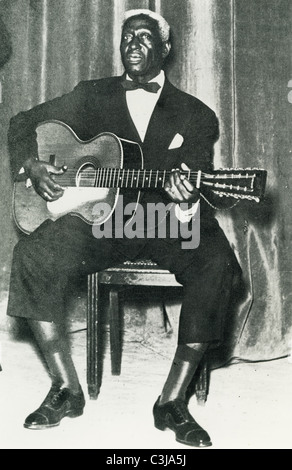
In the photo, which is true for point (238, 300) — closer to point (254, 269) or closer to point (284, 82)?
point (254, 269)

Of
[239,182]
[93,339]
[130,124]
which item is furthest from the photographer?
[130,124]

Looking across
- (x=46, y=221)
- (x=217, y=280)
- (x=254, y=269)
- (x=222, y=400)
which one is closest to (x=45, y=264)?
(x=46, y=221)

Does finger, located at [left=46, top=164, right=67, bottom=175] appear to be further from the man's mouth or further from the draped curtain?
the draped curtain

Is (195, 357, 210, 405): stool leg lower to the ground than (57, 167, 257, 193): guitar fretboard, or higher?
lower

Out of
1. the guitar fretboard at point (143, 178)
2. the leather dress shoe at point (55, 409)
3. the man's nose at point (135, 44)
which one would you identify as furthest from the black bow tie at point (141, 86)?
the leather dress shoe at point (55, 409)

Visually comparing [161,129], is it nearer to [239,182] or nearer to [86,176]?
[86,176]

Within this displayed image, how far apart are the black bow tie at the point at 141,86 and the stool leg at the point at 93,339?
71cm

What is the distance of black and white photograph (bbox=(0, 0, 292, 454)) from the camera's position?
1725 mm

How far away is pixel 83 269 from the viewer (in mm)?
1944

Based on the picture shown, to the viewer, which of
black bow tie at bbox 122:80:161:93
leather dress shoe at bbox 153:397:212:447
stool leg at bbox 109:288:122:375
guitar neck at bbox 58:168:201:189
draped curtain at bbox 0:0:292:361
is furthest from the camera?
draped curtain at bbox 0:0:292:361

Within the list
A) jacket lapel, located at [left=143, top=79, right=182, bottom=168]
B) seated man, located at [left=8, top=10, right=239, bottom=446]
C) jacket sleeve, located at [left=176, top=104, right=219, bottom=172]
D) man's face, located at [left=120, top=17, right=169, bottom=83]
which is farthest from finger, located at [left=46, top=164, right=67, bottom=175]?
man's face, located at [left=120, top=17, right=169, bottom=83]

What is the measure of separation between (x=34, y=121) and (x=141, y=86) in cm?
41

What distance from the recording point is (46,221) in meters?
1.93

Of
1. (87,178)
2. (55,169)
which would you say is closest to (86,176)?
(87,178)
